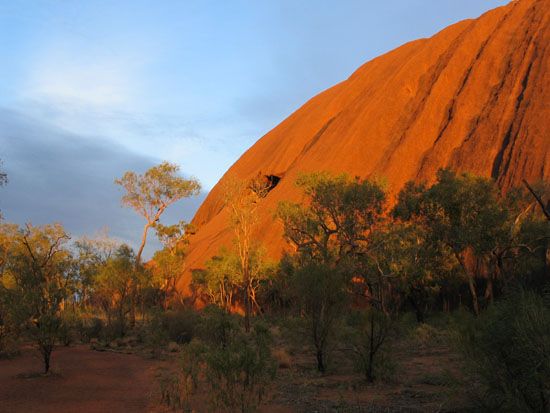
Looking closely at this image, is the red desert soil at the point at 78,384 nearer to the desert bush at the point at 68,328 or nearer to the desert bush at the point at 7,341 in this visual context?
the desert bush at the point at 7,341

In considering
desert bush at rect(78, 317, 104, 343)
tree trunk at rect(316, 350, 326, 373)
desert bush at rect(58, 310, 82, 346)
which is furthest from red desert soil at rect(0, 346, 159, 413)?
desert bush at rect(78, 317, 104, 343)

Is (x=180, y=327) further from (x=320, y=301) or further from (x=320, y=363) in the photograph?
(x=320, y=301)

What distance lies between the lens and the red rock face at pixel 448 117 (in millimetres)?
36188

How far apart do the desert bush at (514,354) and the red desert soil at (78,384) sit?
271 inches

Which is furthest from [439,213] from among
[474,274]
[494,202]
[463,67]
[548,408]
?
[463,67]

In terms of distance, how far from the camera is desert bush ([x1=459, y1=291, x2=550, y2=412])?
19.2ft

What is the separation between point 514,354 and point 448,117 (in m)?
40.6

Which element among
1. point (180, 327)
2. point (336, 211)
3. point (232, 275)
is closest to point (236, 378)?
point (180, 327)

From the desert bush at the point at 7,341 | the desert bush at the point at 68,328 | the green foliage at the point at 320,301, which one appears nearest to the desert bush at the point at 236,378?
the green foliage at the point at 320,301

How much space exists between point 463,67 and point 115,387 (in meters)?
44.2

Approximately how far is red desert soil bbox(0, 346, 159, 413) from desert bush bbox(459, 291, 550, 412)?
22.6 feet

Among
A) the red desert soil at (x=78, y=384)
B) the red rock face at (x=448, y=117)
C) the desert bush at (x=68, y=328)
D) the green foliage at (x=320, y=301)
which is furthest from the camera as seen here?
the red rock face at (x=448, y=117)

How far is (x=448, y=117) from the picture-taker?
142 ft

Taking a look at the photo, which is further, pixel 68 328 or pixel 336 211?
pixel 336 211
